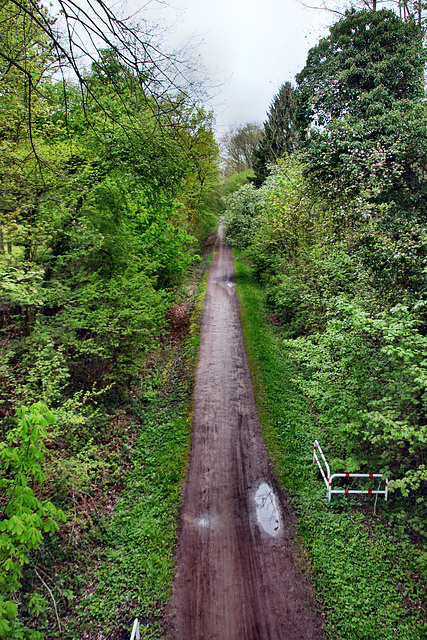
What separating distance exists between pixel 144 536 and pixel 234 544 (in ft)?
6.00

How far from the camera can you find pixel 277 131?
31.5 m

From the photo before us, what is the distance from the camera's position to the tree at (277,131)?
3097 cm

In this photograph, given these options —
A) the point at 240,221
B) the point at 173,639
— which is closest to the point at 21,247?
the point at 173,639

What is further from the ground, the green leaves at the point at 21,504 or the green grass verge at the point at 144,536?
the green leaves at the point at 21,504

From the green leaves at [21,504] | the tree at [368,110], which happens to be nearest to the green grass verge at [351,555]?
the green leaves at [21,504]

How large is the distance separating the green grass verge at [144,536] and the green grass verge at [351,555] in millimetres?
2631

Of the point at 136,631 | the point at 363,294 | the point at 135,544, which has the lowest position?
the point at 136,631

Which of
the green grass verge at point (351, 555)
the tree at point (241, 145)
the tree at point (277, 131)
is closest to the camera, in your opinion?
the green grass verge at point (351, 555)

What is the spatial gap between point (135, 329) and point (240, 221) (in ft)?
50.2

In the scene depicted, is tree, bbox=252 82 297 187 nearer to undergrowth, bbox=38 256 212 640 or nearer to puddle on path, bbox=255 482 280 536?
undergrowth, bbox=38 256 212 640

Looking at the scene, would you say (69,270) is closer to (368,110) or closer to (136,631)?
(136,631)

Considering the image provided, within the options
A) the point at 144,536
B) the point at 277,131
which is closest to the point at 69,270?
the point at 144,536

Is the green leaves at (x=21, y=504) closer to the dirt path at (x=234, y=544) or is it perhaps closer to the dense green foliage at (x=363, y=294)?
the dirt path at (x=234, y=544)

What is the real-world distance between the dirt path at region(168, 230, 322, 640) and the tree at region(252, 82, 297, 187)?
27.5 meters
